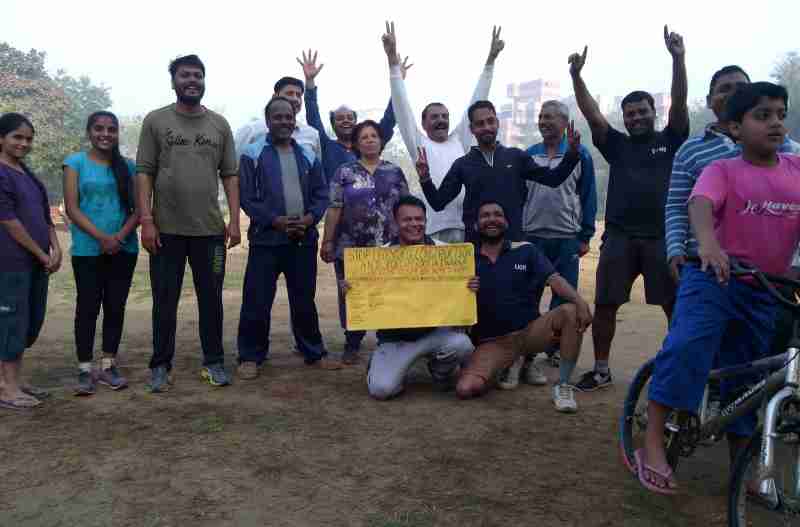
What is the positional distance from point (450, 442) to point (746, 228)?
197cm

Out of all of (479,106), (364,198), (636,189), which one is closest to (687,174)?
(636,189)

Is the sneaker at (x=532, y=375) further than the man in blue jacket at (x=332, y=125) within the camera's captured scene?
No

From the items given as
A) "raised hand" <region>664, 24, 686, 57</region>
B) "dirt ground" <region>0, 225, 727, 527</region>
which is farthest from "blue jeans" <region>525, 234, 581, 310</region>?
"raised hand" <region>664, 24, 686, 57</region>

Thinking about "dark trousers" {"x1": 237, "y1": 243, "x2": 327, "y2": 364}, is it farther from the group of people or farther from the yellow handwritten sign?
the yellow handwritten sign

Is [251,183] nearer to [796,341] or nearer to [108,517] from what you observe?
[108,517]

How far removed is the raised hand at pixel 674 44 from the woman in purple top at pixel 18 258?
4.16 m

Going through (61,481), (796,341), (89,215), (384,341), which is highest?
(89,215)

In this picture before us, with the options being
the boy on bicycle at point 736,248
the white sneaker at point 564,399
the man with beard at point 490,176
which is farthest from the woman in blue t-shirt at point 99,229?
the boy on bicycle at point 736,248

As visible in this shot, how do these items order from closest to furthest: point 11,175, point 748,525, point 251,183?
point 748,525 < point 11,175 < point 251,183

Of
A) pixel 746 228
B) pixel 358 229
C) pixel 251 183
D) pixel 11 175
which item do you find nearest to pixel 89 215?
pixel 11 175

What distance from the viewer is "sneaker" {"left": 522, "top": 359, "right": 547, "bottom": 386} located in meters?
5.32

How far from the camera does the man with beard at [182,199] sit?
493cm

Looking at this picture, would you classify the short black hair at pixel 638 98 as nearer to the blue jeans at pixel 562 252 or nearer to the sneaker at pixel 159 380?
the blue jeans at pixel 562 252

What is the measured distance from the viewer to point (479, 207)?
518cm
